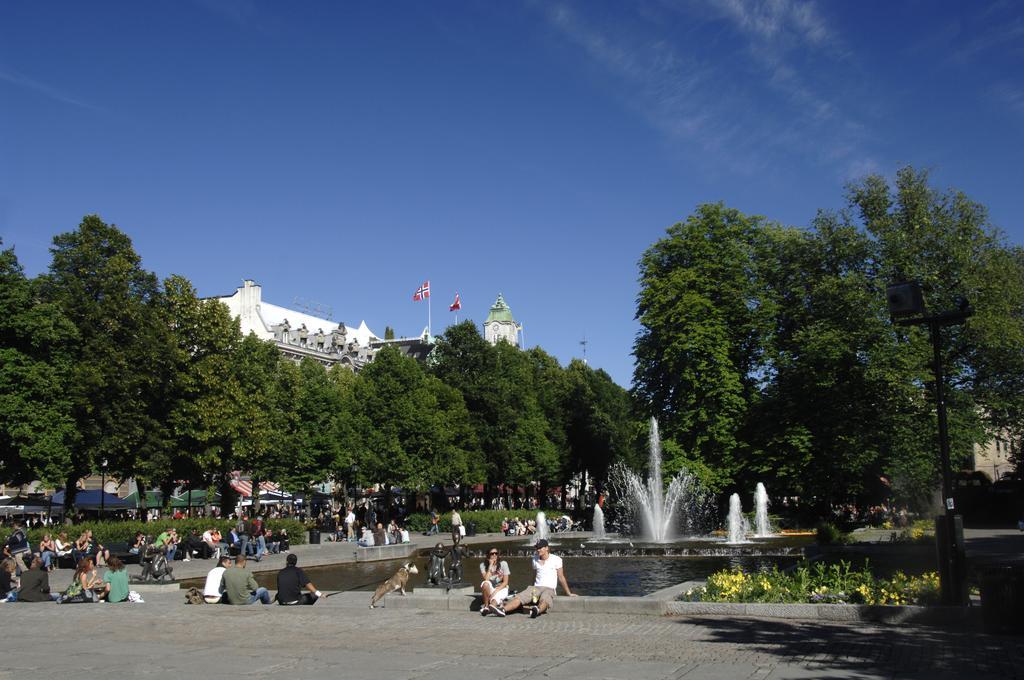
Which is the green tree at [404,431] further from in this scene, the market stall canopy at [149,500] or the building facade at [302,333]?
the building facade at [302,333]

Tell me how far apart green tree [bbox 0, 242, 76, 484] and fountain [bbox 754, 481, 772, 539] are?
1320 inches

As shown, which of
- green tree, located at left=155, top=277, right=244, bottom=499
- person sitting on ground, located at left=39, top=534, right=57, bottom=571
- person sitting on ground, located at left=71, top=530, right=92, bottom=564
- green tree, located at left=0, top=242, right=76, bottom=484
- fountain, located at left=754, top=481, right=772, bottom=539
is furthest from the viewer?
green tree, located at left=155, top=277, right=244, bottom=499

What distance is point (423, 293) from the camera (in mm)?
110875

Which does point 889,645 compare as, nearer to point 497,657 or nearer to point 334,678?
point 497,657

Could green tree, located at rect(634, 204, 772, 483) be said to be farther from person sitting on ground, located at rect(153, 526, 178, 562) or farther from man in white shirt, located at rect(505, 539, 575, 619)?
man in white shirt, located at rect(505, 539, 575, 619)

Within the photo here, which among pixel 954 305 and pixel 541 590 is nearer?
pixel 541 590

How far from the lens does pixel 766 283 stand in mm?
48906

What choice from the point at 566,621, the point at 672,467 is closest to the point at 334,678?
the point at 566,621

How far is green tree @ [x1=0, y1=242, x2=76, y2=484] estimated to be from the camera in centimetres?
3844

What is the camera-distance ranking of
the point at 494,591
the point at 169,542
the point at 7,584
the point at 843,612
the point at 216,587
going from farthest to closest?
the point at 169,542, the point at 7,584, the point at 216,587, the point at 494,591, the point at 843,612

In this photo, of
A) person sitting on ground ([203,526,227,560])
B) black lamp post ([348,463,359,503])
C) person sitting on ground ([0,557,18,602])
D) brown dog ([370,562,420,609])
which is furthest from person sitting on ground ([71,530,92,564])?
black lamp post ([348,463,359,503])

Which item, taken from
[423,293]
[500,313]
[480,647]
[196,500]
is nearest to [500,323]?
[500,313]

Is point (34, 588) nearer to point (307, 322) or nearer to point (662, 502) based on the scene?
point (662, 502)

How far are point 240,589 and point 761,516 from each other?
108 ft
